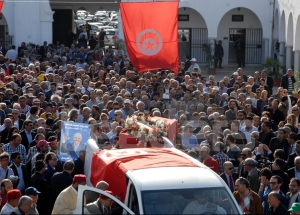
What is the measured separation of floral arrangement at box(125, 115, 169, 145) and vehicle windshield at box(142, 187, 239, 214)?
307cm

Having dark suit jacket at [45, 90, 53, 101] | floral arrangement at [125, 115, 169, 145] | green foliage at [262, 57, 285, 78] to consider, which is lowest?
floral arrangement at [125, 115, 169, 145]

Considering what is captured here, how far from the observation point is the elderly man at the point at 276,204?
30.1 feet

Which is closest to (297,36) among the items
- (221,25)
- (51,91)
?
(221,25)

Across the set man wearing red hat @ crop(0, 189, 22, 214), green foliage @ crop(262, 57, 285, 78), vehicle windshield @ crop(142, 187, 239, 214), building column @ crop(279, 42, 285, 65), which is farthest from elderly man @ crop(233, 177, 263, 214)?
building column @ crop(279, 42, 285, 65)

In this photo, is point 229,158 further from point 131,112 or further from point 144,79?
point 144,79

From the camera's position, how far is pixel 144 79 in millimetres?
19781

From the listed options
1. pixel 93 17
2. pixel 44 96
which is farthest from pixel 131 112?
pixel 93 17

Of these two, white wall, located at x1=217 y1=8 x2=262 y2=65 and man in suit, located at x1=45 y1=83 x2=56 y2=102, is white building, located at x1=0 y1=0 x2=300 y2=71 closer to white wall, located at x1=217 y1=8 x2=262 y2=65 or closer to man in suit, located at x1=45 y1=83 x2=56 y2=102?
white wall, located at x1=217 y1=8 x2=262 y2=65

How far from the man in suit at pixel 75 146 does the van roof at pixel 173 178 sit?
3353mm

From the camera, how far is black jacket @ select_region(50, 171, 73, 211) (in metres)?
10.4

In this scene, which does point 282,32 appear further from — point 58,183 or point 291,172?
point 58,183

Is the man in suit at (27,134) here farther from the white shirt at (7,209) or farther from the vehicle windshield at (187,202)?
the vehicle windshield at (187,202)

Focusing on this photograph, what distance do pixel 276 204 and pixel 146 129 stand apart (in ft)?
10.1

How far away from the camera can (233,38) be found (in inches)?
1363
